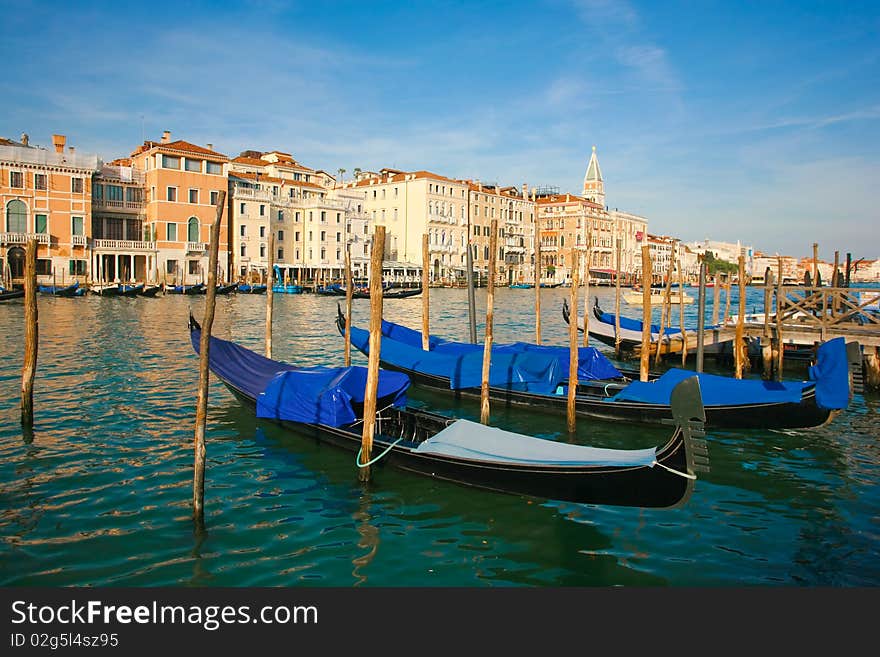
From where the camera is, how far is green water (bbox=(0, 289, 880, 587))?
3.96 meters

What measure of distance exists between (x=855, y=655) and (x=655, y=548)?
1620mm

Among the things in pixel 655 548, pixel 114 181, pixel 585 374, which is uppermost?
pixel 114 181

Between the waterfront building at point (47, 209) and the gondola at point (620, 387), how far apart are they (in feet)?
81.1

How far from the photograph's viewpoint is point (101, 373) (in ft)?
33.4

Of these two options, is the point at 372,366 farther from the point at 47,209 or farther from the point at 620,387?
the point at 47,209

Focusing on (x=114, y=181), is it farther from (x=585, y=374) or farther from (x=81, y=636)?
(x=81, y=636)

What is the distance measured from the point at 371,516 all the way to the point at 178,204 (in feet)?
101

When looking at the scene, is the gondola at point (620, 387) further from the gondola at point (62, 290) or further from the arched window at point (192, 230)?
the arched window at point (192, 230)

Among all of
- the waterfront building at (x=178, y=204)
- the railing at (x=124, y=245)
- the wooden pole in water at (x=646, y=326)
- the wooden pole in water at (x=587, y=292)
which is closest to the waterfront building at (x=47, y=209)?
the railing at (x=124, y=245)

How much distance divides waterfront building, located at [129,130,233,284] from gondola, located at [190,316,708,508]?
26.7 meters

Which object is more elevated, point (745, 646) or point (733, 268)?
point (733, 268)

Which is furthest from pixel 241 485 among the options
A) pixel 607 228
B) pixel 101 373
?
pixel 607 228

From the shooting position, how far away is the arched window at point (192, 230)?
32.9 m

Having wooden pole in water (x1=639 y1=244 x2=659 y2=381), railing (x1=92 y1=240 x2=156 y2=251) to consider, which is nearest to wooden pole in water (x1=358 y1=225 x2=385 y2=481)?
wooden pole in water (x1=639 y1=244 x2=659 y2=381)
